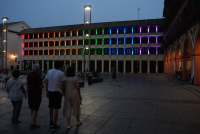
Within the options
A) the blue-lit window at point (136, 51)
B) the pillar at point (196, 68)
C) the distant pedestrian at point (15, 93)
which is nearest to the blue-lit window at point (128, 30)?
the blue-lit window at point (136, 51)

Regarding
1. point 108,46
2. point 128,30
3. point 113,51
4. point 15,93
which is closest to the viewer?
point 15,93

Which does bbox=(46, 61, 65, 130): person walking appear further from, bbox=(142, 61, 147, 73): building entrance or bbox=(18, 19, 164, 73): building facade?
bbox=(142, 61, 147, 73): building entrance

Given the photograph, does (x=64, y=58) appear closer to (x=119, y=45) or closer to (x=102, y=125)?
Result: (x=119, y=45)

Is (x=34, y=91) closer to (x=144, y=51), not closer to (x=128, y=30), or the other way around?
(x=144, y=51)

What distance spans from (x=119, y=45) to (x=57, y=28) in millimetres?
19718

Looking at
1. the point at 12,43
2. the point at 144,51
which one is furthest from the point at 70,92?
the point at 12,43

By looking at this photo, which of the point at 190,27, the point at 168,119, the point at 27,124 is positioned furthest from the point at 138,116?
the point at 190,27

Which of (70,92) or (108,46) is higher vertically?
(108,46)

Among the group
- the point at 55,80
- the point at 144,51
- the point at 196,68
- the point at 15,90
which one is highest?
the point at 144,51

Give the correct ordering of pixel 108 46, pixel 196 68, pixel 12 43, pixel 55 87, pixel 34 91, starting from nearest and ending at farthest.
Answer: pixel 55 87, pixel 34 91, pixel 196 68, pixel 108 46, pixel 12 43

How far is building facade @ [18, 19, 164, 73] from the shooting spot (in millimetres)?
45781

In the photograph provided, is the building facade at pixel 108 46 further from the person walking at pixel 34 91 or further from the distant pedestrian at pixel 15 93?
the person walking at pixel 34 91

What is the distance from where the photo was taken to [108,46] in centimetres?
4862

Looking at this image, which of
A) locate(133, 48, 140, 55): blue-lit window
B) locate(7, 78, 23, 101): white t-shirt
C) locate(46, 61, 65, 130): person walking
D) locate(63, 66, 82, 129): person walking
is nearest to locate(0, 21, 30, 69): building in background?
locate(133, 48, 140, 55): blue-lit window
